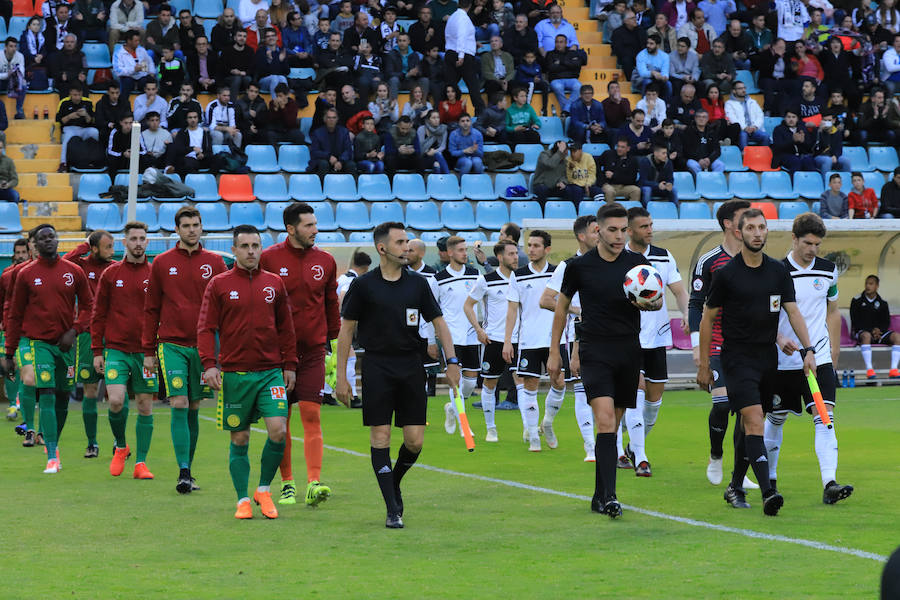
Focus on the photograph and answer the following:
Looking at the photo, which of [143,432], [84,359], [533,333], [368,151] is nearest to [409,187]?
[368,151]

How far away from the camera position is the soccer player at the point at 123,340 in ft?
37.0

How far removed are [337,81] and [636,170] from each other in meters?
5.94

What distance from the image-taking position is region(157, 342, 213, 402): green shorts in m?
10.3

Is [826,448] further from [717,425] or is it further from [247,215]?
[247,215]

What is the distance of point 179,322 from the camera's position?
10312 mm

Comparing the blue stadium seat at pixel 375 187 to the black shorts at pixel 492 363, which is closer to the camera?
the black shorts at pixel 492 363

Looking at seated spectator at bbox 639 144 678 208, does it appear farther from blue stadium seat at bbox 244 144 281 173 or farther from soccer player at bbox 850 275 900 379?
blue stadium seat at bbox 244 144 281 173

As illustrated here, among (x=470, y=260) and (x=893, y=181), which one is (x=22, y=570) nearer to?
(x=470, y=260)

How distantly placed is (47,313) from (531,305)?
4914 mm

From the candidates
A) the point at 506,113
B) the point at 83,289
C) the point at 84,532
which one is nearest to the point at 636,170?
the point at 506,113

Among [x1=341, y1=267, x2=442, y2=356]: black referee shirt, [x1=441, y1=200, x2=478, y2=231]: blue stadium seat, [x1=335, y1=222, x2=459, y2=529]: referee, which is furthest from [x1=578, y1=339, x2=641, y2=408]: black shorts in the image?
[x1=441, y1=200, x2=478, y2=231]: blue stadium seat

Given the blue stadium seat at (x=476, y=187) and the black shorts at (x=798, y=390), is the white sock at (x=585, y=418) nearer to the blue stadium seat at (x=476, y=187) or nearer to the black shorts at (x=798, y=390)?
the black shorts at (x=798, y=390)

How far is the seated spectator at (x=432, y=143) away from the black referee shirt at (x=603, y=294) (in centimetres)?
1464

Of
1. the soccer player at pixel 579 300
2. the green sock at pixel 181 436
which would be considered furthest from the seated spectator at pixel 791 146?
the green sock at pixel 181 436
